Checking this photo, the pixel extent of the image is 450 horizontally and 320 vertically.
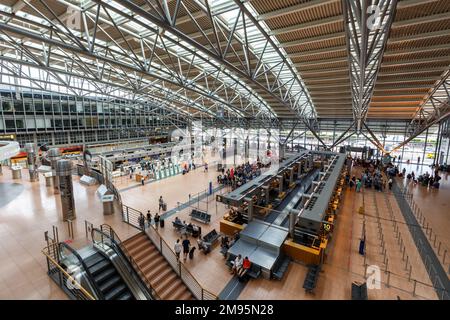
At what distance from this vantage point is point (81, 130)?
104ft

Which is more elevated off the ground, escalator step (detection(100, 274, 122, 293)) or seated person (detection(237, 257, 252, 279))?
escalator step (detection(100, 274, 122, 293))

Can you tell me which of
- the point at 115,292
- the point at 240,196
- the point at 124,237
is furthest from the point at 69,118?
the point at 115,292

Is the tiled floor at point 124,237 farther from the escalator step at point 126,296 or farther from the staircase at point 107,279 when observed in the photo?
the escalator step at point 126,296

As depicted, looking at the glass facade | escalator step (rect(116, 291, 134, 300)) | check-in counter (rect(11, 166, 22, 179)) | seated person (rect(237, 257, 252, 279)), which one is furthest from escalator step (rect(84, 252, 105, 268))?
the glass facade

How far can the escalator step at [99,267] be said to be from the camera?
6.75m

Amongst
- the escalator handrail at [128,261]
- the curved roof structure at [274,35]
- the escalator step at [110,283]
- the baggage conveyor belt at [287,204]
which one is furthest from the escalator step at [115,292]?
the baggage conveyor belt at [287,204]

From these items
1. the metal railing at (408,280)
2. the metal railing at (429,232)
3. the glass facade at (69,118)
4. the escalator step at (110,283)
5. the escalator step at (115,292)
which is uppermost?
the glass facade at (69,118)

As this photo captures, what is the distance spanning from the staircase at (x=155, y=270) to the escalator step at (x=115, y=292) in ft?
2.38

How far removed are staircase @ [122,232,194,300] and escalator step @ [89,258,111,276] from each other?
0.82 metres

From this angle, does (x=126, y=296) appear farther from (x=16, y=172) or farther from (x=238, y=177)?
(x=16, y=172)

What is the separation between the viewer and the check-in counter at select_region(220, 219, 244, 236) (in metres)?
11.6

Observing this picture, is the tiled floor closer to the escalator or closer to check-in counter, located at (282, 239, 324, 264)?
check-in counter, located at (282, 239, 324, 264)

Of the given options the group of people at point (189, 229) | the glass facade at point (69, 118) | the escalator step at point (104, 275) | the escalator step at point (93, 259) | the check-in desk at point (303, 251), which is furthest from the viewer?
the glass facade at point (69, 118)
